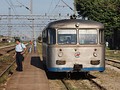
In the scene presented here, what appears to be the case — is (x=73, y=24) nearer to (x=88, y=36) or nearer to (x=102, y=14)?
(x=88, y=36)

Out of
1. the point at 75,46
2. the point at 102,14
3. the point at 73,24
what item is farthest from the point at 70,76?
the point at 102,14

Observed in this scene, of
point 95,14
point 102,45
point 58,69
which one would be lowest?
point 58,69

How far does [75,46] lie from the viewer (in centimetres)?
1570

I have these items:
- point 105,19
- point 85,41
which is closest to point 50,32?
point 85,41

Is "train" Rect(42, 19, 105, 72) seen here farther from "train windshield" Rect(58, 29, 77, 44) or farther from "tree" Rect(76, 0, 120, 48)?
"tree" Rect(76, 0, 120, 48)

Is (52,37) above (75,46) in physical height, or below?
above

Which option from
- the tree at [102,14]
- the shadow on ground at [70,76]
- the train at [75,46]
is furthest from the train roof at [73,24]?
the tree at [102,14]

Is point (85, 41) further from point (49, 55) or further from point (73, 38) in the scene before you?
point (49, 55)

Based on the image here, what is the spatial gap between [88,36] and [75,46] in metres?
0.74

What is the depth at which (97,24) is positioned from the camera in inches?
632

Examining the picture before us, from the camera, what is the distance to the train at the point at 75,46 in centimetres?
1569

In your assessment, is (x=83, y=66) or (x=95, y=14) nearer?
(x=83, y=66)

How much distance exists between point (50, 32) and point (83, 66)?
204cm

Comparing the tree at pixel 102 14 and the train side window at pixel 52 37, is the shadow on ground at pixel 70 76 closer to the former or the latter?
the train side window at pixel 52 37
